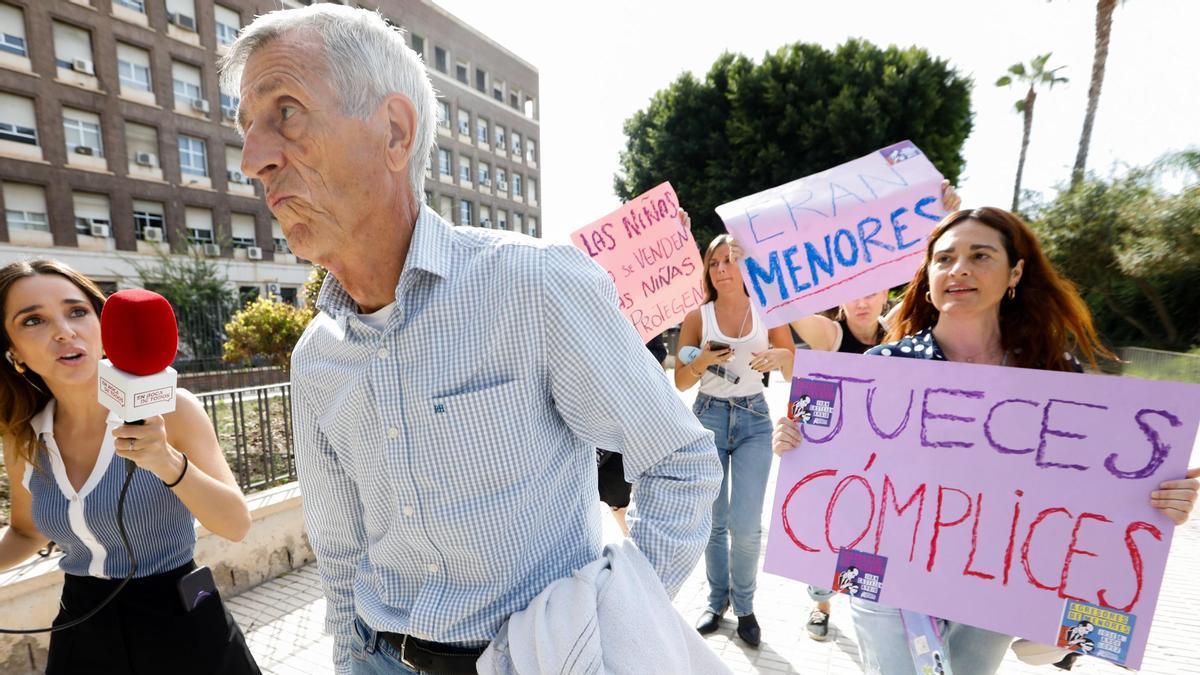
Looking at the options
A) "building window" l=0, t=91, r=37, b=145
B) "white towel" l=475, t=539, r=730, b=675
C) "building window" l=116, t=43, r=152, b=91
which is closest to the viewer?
"white towel" l=475, t=539, r=730, b=675

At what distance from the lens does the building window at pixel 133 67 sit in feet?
75.1

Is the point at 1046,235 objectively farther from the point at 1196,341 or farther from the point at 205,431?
the point at 205,431

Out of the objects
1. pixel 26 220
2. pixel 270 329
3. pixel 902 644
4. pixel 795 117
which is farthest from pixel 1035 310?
pixel 26 220

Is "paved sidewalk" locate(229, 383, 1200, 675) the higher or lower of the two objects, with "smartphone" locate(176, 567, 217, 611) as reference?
lower

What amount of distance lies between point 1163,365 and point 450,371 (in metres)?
16.1

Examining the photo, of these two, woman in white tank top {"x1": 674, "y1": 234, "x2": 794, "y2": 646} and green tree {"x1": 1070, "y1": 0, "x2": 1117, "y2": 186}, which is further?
green tree {"x1": 1070, "y1": 0, "x2": 1117, "y2": 186}

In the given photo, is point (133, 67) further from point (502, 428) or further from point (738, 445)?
point (502, 428)

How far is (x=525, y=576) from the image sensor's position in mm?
1158

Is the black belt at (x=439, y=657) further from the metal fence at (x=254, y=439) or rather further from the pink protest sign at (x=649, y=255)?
the pink protest sign at (x=649, y=255)

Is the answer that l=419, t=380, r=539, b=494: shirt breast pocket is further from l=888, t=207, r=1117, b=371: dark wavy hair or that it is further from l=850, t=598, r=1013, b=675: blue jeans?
l=888, t=207, r=1117, b=371: dark wavy hair

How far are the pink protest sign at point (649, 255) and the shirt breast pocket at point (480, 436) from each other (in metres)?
2.79

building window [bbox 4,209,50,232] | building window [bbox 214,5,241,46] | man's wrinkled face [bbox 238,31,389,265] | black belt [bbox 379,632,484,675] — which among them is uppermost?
building window [bbox 214,5,241,46]

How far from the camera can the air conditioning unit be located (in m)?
24.0

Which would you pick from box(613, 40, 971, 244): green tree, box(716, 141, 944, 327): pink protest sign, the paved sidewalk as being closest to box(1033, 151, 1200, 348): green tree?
box(613, 40, 971, 244): green tree
